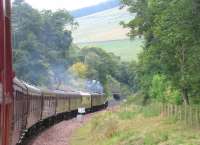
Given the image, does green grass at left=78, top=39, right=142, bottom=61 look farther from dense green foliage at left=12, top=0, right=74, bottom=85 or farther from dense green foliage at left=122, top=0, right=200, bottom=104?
dense green foliage at left=122, top=0, right=200, bottom=104

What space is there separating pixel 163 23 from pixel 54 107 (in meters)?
17.1

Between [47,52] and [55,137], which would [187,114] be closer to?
[55,137]

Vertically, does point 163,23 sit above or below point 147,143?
above

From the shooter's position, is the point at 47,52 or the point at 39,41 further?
the point at 47,52

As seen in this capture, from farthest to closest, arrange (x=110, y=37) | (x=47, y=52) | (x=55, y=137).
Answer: (x=110, y=37) < (x=47, y=52) < (x=55, y=137)

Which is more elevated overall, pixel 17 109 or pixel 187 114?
pixel 17 109

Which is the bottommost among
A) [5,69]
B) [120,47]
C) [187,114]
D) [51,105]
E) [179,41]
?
[51,105]

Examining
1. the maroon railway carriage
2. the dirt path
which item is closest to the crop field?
the dirt path

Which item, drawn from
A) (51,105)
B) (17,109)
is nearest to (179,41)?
(17,109)

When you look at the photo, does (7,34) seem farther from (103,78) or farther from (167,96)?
(103,78)

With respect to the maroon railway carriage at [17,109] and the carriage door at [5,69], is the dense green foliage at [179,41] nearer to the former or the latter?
the maroon railway carriage at [17,109]

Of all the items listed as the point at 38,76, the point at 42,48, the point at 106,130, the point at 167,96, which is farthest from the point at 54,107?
the point at 42,48

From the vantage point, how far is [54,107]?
41.1m

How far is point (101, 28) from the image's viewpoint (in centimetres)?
15225
